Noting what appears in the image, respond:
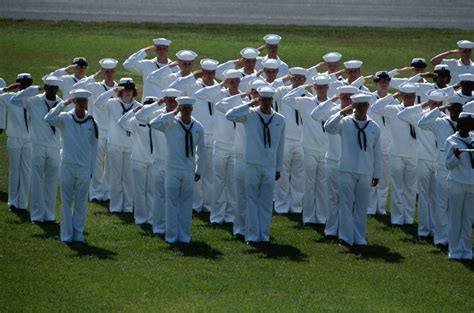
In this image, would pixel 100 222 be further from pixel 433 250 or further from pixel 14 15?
pixel 14 15

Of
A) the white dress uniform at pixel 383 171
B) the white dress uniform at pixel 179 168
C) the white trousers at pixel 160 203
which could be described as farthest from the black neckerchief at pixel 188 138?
the white dress uniform at pixel 383 171

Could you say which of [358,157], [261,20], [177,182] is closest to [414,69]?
[358,157]

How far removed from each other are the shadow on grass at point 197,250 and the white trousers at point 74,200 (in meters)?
1.69

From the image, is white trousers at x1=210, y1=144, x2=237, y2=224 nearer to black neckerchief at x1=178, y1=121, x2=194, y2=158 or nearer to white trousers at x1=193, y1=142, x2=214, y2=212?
white trousers at x1=193, y1=142, x2=214, y2=212

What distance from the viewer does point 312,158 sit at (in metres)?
28.4

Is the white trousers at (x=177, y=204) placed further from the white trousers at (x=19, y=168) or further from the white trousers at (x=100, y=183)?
the white trousers at (x=100, y=183)

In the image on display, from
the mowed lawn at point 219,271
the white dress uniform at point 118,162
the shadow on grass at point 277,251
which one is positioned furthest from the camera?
the white dress uniform at point 118,162

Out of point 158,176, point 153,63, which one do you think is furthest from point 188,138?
point 153,63

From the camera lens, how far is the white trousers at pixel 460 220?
2505 cm

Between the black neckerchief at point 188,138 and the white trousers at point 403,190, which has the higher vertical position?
the black neckerchief at point 188,138

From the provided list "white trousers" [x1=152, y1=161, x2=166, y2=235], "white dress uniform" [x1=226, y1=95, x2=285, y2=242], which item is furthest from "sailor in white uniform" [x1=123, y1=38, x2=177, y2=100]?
"white dress uniform" [x1=226, y1=95, x2=285, y2=242]

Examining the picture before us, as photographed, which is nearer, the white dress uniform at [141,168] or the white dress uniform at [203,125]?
the white dress uniform at [141,168]

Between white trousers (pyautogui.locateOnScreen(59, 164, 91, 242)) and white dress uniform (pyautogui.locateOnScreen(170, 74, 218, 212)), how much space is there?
3.49 m

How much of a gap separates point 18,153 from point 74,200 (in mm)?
3722
